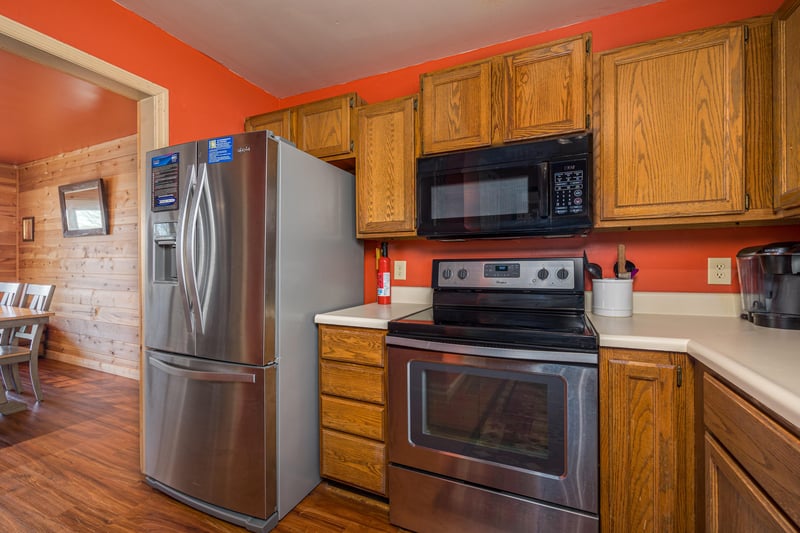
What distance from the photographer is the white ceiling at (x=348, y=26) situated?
5.69 feet

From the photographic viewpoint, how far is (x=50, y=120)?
320cm

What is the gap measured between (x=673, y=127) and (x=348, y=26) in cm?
164

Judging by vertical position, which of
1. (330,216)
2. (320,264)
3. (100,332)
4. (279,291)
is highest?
(330,216)

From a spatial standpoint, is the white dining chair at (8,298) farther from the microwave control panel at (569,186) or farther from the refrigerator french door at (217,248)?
the microwave control panel at (569,186)

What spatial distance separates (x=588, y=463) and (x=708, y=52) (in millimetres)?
1614

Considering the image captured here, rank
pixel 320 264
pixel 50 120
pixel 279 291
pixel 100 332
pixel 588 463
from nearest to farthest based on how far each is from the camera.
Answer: pixel 588 463 → pixel 279 291 → pixel 320 264 → pixel 50 120 → pixel 100 332

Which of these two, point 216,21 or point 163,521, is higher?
point 216,21

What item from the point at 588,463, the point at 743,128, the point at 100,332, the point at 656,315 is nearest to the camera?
the point at 588,463

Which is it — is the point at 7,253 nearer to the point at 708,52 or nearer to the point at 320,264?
the point at 320,264

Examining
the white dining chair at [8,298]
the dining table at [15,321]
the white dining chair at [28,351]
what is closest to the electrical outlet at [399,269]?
the dining table at [15,321]

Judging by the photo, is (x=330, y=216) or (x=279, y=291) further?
(x=330, y=216)

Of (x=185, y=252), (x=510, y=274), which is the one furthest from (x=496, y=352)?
(x=185, y=252)

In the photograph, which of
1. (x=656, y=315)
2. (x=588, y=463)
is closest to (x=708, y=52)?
(x=656, y=315)

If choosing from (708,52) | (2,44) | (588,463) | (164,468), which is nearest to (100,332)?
(164,468)
